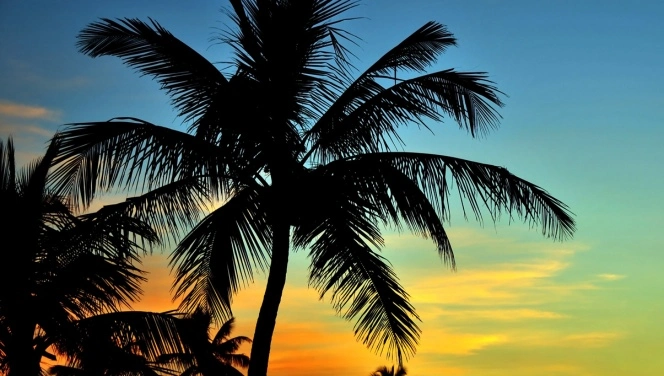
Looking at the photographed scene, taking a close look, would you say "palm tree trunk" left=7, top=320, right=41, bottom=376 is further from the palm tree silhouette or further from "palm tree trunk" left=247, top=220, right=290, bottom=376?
"palm tree trunk" left=247, top=220, right=290, bottom=376

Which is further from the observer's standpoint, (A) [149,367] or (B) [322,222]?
(B) [322,222]

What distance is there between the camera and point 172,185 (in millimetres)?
12164

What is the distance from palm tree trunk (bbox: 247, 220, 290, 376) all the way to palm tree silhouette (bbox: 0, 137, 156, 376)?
187 cm

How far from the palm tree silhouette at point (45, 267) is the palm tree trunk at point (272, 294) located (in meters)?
1.87

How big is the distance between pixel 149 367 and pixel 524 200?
5.45 meters

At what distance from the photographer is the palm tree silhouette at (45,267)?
10.4m

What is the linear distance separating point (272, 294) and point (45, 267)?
3040 millimetres

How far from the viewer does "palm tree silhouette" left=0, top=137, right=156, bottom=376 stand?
34.2 feet

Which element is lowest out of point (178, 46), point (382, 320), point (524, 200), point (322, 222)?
point (382, 320)

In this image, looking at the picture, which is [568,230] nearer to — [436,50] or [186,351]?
[436,50]

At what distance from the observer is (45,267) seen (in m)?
10.8

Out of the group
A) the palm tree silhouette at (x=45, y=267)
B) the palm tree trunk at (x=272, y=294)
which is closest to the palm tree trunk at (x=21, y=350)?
the palm tree silhouette at (x=45, y=267)

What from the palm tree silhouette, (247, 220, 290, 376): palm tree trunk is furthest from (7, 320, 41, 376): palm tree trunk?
(247, 220, 290, 376): palm tree trunk

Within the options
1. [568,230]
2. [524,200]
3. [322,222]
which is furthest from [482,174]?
[322,222]
